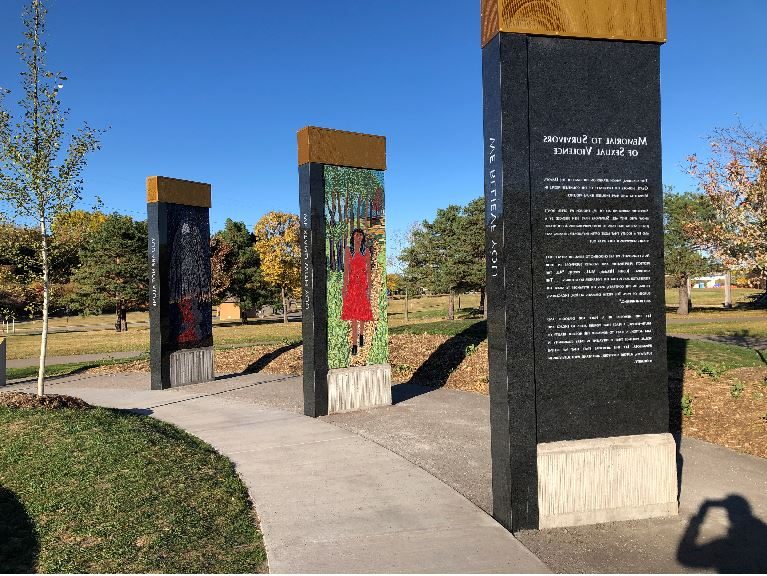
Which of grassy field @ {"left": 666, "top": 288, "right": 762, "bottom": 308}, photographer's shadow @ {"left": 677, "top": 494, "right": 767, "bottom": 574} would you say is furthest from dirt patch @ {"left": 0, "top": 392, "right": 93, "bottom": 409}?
grassy field @ {"left": 666, "top": 288, "right": 762, "bottom": 308}

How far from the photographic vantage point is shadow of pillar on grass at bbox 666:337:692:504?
853cm

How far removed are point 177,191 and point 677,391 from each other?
12.5 metres

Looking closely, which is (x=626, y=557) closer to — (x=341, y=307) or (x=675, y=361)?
(x=341, y=307)

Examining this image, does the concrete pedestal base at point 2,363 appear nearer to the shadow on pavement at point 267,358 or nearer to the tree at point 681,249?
the shadow on pavement at point 267,358

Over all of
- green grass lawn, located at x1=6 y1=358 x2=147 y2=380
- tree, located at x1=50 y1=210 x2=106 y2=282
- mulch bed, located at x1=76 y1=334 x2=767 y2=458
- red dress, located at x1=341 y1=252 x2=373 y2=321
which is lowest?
green grass lawn, located at x1=6 y1=358 x2=147 y2=380

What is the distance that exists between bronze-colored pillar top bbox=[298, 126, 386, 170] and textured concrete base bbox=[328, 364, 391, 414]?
4091 millimetres

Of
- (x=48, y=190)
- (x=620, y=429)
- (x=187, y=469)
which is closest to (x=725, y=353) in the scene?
(x=620, y=429)

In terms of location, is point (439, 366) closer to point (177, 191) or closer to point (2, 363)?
point (177, 191)

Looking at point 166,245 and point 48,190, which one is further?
point 166,245

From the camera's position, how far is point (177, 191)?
47.7 feet

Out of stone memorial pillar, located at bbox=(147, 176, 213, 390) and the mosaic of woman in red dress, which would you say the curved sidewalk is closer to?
the mosaic of woman in red dress

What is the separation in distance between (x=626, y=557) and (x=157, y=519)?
4395 millimetres

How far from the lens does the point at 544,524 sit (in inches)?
215

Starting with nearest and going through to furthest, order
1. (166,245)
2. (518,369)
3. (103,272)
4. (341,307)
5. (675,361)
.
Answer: (518,369)
(341,307)
(675,361)
(166,245)
(103,272)
